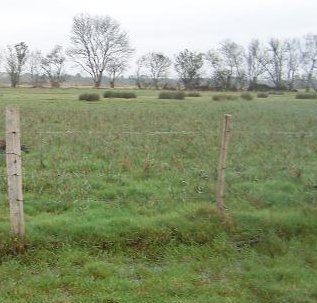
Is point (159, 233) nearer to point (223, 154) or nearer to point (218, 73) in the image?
point (223, 154)

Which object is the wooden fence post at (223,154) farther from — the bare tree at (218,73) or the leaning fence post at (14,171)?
the bare tree at (218,73)

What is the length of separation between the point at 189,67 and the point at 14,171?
247 feet

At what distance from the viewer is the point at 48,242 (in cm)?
529

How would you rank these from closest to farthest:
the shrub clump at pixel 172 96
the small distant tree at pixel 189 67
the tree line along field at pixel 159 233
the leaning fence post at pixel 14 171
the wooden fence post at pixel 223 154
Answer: the tree line along field at pixel 159 233 → the leaning fence post at pixel 14 171 → the wooden fence post at pixel 223 154 → the shrub clump at pixel 172 96 → the small distant tree at pixel 189 67

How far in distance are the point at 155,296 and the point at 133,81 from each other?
286ft

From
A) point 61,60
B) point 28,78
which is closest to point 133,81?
point 61,60

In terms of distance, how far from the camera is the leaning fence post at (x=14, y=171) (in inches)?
202

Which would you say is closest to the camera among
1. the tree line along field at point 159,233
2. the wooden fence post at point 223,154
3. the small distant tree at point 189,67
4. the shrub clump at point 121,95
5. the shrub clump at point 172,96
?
the tree line along field at point 159,233

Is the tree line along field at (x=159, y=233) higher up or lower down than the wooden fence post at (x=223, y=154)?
lower down

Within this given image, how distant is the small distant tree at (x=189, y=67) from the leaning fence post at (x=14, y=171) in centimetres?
7175

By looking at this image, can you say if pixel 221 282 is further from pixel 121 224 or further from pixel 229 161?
pixel 229 161

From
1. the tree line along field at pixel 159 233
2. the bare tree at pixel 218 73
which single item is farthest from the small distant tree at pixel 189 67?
the tree line along field at pixel 159 233

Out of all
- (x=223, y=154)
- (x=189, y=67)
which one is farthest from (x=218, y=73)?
(x=223, y=154)

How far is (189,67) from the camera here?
78.6 m
